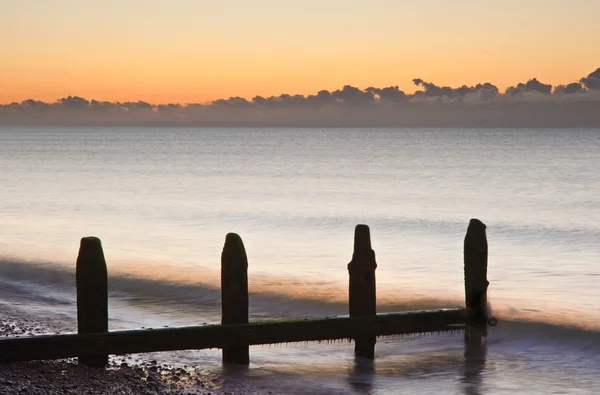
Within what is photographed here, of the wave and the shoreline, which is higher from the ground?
the shoreline

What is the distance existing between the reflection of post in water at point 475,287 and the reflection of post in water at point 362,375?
1.07 m

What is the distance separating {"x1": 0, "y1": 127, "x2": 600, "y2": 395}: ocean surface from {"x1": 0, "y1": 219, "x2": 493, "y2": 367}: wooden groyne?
2.16 feet

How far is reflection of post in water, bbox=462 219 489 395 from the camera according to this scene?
9.91m

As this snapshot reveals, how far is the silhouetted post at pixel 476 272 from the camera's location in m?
9.92

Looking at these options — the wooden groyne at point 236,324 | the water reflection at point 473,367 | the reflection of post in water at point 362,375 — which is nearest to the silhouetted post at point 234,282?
the wooden groyne at point 236,324

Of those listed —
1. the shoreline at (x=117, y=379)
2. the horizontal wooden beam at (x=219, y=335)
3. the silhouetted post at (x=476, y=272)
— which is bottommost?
the shoreline at (x=117, y=379)

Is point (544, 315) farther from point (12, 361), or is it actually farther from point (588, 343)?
point (12, 361)

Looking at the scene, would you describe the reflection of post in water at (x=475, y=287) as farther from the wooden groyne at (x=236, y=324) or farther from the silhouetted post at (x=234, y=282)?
the silhouetted post at (x=234, y=282)

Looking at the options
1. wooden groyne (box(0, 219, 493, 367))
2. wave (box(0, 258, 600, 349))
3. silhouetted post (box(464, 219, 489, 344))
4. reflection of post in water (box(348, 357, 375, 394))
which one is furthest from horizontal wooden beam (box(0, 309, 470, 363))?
wave (box(0, 258, 600, 349))

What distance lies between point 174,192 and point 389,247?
2799cm

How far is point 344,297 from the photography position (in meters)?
16.5

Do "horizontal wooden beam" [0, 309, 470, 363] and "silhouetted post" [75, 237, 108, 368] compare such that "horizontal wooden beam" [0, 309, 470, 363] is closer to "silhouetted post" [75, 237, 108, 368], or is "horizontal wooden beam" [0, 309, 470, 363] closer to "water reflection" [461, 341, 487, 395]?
"silhouetted post" [75, 237, 108, 368]

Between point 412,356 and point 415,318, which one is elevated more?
point 415,318

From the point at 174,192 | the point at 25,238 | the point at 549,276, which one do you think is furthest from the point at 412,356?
the point at 174,192
